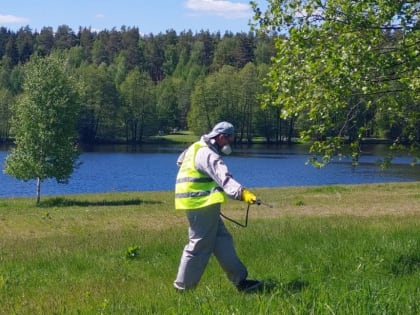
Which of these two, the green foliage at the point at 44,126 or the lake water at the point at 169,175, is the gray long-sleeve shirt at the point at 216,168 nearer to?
the green foliage at the point at 44,126

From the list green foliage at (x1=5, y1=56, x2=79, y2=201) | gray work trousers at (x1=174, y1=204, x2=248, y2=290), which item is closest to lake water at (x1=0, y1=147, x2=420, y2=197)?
green foliage at (x1=5, y1=56, x2=79, y2=201)

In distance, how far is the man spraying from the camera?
7703mm

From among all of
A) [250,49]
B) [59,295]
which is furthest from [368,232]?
[250,49]

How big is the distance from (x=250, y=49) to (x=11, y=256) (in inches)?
6531

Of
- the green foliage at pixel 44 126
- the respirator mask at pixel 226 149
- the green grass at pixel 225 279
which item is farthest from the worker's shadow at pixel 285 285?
the green foliage at pixel 44 126

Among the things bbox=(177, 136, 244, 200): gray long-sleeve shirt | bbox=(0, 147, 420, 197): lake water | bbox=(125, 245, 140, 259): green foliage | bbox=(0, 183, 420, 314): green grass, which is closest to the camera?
bbox=(0, 183, 420, 314): green grass

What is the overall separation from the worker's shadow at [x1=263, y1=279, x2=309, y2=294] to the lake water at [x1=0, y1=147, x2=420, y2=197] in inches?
1416

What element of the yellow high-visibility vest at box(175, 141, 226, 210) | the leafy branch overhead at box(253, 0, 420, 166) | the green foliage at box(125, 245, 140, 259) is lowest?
the green foliage at box(125, 245, 140, 259)

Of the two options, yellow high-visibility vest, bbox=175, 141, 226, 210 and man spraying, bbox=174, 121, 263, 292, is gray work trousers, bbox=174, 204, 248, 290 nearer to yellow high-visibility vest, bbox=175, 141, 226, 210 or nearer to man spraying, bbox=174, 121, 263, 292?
man spraying, bbox=174, 121, 263, 292

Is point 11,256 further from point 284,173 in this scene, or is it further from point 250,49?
point 250,49

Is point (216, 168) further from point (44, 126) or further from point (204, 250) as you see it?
point (44, 126)

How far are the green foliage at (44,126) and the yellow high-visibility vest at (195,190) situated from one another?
2684 cm

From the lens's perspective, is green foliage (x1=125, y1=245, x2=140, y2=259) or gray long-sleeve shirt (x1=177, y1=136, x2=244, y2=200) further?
green foliage (x1=125, y1=245, x2=140, y2=259)

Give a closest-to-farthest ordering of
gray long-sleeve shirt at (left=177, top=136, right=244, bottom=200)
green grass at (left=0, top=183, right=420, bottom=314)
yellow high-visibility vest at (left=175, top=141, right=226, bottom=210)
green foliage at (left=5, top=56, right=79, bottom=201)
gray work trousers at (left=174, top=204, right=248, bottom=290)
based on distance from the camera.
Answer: green grass at (left=0, top=183, right=420, bottom=314)
gray long-sleeve shirt at (left=177, top=136, right=244, bottom=200)
yellow high-visibility vest at (left=175, top=141, right=226, bottom=210)
gray work trousers at (left=174, top=204, right=248, bottom=290)
green foliage at (left=5, top=56, right=79, bottom=201)
